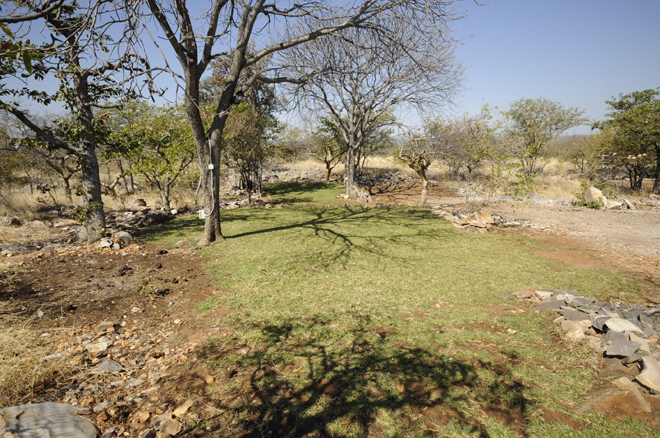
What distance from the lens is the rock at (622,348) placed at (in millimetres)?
3043

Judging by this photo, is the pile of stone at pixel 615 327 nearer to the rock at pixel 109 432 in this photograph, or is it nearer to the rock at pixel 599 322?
the rock at pixel 599 322

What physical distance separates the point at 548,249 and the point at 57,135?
12.1 metres

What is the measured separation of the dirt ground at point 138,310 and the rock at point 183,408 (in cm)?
2

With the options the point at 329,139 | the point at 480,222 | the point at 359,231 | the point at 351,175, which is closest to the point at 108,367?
the point at 359,231

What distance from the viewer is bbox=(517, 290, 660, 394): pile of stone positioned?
9.48 ft

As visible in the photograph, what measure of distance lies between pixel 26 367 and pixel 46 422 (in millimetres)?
1000

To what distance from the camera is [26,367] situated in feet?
8.73

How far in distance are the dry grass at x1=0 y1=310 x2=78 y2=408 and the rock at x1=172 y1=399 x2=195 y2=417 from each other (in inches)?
46.5

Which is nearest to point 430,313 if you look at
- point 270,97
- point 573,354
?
point 573,354

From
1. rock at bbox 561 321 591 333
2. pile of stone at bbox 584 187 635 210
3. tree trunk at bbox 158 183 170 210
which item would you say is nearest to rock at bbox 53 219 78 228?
tree trunk at bbox 158 183 170 210

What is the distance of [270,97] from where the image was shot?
2136 centimetres

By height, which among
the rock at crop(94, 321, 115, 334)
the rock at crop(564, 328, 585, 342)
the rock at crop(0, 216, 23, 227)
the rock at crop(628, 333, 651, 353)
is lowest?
the rock at crop(564, 328, 585, 342)

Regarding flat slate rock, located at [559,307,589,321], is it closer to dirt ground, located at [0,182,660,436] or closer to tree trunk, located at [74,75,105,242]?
dirt ground, located at [0,182,660,436]

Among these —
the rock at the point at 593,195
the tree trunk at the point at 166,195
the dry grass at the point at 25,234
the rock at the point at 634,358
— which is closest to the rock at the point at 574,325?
the rock at the point at 634,358
